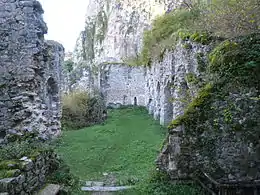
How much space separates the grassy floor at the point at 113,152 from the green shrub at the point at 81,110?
→ 12.3 feet

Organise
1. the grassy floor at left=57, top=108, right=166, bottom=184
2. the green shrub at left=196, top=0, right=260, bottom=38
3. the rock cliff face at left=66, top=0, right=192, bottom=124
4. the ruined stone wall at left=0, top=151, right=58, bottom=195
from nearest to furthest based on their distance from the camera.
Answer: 1. the ruined stone wall at left=0, top=151, right=58, bottom=195
2. the green shrub at left=196, top=0, right=260, bottom=38
3. the grassy floor at left=57, top=108, right=166, bottom=184
4. the rock cliff face at left=66, top=0, right=192, bottom=124

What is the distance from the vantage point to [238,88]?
587 centimetres

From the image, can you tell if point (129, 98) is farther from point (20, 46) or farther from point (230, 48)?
point (230, 48)

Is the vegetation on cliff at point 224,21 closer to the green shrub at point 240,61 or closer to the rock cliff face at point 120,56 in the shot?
the green shrub at point 240,61

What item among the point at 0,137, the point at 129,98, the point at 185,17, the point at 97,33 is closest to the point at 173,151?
the point at 0,137

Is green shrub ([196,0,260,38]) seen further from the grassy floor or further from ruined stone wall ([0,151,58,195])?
ruined stone wall ([0,151,58,195])

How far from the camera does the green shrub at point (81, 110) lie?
67.6 feet

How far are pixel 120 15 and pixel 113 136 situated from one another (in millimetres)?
37406

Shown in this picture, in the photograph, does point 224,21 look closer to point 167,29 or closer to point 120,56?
point 167,29

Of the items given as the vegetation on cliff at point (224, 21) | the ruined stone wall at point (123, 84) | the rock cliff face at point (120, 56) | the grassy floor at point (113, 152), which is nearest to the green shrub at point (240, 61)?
the vegetation on cliff at point (224, 21)

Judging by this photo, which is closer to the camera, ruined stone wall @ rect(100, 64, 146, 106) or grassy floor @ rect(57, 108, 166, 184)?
grassy floor @ rect(57, 108, 166, 184)

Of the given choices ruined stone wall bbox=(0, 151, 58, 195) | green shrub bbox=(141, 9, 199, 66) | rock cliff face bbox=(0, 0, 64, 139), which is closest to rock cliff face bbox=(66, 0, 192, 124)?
green shrub bbox=(141, 9, 199, 66)

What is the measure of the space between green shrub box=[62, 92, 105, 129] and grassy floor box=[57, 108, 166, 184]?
12.3 ft

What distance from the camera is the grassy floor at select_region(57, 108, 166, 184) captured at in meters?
9.23
